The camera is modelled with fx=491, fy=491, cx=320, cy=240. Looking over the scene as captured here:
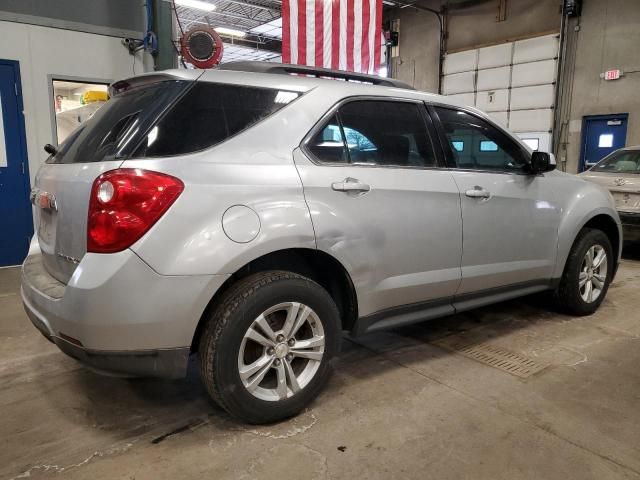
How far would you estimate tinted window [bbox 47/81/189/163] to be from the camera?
6.77 feet

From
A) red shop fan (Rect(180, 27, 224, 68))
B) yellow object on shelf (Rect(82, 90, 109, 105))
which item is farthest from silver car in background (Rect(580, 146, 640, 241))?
yellow object on shelf (Rect(82, 90, 109, 105))

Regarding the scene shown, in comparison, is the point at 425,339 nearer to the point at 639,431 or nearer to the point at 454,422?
the point at 454,422

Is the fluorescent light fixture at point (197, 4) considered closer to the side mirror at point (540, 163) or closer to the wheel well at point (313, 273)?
the side mirror at point (540, 163)

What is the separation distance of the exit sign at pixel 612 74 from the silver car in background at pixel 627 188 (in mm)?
4713

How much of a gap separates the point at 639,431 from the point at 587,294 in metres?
1.81

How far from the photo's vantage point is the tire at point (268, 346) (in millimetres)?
2096

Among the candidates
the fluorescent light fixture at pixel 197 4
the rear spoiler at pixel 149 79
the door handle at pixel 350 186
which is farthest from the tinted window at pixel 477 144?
the fluorescent light fixture at pixel 197 4

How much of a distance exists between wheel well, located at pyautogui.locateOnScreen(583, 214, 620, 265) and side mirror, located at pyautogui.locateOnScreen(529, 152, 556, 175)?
2.73 ft

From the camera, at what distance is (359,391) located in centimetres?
269

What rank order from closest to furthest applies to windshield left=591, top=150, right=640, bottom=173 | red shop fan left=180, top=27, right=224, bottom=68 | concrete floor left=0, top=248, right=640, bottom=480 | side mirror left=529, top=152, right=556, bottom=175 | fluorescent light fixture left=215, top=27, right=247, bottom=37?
concrete floor left=0, top=248, right=640, bottom=480 < side mirror left=529, top=152, right=556, bottom=175 < red shop fan left=180, top=27, right=224, bottom=68 < windshield left=591, top=150, right=640, bottom=173 < fluorescent light fixture left=215, top=27, right=247, bottom=37

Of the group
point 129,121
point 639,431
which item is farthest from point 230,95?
point 639,431

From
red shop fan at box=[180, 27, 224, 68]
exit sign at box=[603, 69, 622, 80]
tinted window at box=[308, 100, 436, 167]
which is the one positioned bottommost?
tinted window at box=[308, 100, 436, 167]

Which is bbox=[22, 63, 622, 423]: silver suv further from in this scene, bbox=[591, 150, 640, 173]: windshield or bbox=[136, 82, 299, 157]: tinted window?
bbox=[591, 150, 640, 173]: windshield

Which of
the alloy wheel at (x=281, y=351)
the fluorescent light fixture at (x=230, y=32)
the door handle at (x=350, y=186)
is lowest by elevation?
the alloy wheel at (x=281, y=351)
